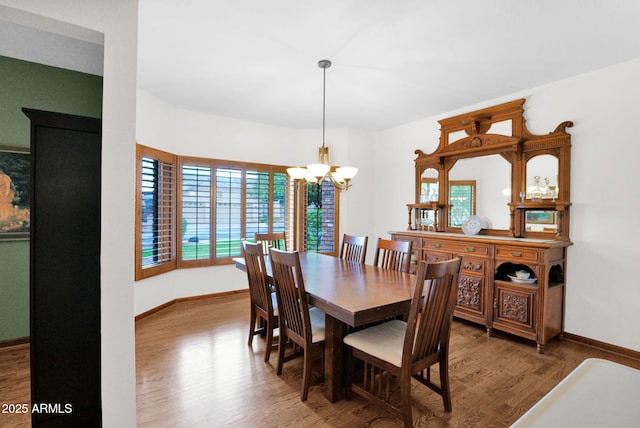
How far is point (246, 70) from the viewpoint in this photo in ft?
9.82

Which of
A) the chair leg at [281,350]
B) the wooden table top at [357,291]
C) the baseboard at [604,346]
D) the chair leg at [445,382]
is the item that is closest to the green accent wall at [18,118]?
the chair leg at [281,350]

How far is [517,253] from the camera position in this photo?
10.0 ft

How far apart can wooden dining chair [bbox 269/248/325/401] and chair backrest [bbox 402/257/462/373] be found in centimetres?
68

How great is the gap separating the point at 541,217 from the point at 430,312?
243 cm

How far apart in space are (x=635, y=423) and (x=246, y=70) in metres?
3.28

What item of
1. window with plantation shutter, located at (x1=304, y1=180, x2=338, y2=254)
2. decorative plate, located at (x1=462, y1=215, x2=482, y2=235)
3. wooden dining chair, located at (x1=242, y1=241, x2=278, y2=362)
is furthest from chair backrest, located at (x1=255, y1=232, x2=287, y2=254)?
decorative plate, located at (x1=462, y1=215, x2=482, y2=235)

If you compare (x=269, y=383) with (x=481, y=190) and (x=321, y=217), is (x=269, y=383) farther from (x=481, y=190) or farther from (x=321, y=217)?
(x=481, y=190)

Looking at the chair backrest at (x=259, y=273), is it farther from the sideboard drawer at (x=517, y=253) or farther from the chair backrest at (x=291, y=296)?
the sideboard drawer at (x=517, y=253)

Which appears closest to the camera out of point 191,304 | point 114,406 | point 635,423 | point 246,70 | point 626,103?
point 635,423

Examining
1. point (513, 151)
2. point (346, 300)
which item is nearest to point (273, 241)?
point (346, 300)

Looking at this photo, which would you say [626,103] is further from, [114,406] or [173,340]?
[173,340]

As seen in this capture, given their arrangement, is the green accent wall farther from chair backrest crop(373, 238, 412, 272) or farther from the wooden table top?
chair backrest crop(373, 238, 412, 272)

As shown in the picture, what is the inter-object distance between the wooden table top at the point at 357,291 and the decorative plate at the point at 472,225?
1.68 metres

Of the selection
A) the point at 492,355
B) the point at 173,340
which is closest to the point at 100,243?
the point at 173,340
